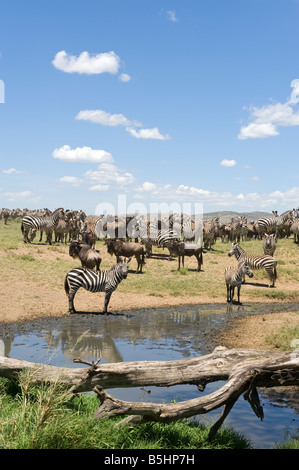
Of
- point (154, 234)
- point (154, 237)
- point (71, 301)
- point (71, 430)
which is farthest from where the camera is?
point (154, 234)

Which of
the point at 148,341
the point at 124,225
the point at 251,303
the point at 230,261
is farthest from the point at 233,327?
the point at 124,225

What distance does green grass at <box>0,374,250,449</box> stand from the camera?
211 inches

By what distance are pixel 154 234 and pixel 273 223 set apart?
54.3ft

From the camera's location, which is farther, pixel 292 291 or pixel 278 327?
pixel 292 291

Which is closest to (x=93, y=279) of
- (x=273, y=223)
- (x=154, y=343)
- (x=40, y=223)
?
(x=154, y=343)

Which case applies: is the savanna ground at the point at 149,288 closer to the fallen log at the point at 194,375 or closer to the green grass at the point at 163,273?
the green grass at the point at 163,273

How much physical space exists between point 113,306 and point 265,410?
11.9m

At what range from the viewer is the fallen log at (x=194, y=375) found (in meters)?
6.21

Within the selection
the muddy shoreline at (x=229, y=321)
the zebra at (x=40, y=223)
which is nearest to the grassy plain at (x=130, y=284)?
the muddy shoreline at (x=229, y=321)

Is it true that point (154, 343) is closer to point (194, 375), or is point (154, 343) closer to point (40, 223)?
point (194, 375)

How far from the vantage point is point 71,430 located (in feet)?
18.1

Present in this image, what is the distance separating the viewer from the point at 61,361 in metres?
12.2
